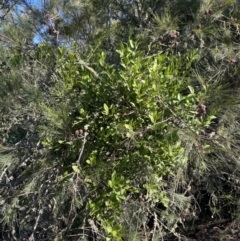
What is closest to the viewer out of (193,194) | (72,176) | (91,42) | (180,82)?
(72,176)

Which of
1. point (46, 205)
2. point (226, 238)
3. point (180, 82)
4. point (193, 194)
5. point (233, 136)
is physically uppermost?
point (180, 82)

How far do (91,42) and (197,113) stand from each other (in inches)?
51.5

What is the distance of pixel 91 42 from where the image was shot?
3717 millimetres

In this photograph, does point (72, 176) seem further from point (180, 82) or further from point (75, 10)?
point (75, 10)

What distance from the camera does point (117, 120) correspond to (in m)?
2.72

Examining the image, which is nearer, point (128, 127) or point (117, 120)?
point (128, 127)

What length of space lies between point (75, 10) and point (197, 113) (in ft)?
5.39

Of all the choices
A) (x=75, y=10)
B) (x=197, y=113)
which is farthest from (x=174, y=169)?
(x=75, y=10)

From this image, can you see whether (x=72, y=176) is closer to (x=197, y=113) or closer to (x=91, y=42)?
(x=197, y=113)

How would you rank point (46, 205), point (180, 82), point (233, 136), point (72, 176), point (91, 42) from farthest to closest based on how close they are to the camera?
1. point (91, 42)
2. point (233, 136)
3. point (46, 205)
4. point (180, 82)
5. point (72, 176)

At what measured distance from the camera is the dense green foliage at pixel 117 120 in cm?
269

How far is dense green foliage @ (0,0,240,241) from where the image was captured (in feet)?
8.82

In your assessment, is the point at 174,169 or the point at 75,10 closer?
the point at 174,169

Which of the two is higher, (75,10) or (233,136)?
(75,10)
